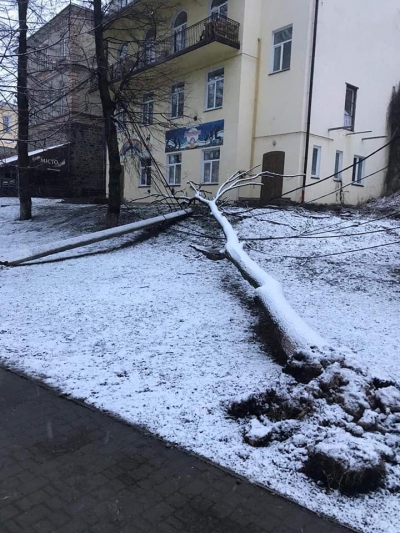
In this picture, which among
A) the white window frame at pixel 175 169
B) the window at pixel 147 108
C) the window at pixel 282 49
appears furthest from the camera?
the white window frame at pixel 175 169

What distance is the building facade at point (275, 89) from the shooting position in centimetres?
1708

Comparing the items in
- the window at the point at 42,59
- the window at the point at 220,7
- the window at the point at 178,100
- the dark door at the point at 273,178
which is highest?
the window at the point at 220,7

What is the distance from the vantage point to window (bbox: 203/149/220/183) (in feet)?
65.5

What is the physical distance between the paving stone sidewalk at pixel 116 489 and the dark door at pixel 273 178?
15218 mm

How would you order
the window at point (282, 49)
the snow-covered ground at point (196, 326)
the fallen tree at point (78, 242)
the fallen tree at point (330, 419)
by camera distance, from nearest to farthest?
the fallen tree at point (330, 419), the snow-covered ground at point (196, 326), the fallen tree at point (78, 242), the window at point (282, 49)

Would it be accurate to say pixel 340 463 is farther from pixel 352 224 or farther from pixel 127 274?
pixel 352 224

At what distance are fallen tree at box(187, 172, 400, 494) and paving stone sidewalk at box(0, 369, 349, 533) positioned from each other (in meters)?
0.43

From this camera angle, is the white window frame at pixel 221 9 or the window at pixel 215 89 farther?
the window at pixel 215 89

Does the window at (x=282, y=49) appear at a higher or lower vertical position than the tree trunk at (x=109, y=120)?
higher

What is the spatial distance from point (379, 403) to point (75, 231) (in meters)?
12.5

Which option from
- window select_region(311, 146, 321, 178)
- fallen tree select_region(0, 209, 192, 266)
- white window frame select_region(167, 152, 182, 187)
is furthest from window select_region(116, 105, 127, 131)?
window select_region(311, 146, 321, 178)

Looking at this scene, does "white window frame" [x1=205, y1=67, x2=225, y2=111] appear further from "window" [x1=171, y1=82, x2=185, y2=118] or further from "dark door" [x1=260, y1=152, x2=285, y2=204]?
"dark door" [x1=260, y1=152, x2=285, y2=204]

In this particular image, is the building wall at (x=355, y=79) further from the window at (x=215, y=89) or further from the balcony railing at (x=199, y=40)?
the window at (x=215, y=89)

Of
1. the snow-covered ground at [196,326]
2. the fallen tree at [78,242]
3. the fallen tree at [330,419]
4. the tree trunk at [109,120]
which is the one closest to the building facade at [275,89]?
the tree trunk at [109,120]
